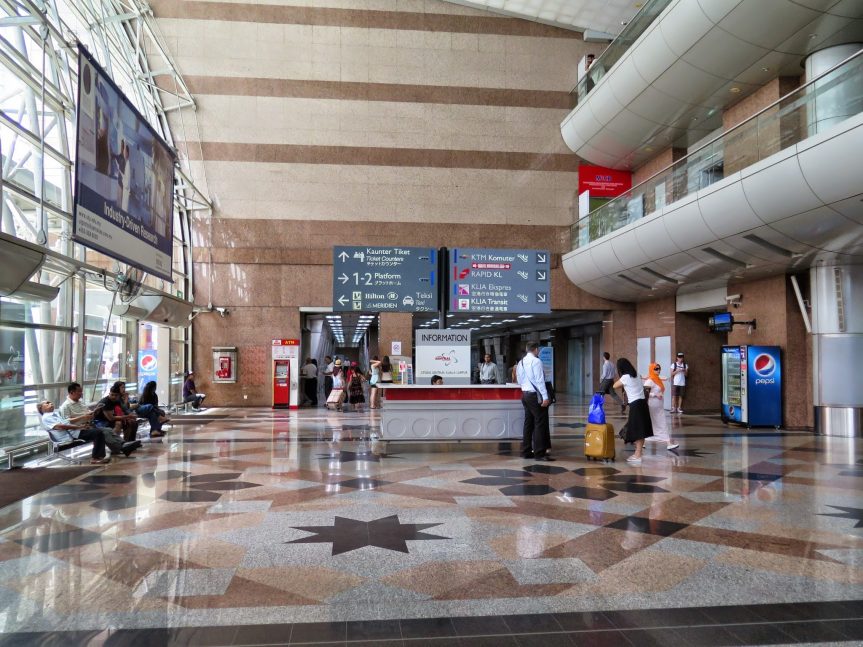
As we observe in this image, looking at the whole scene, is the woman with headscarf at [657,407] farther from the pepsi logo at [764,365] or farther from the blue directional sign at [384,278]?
the blue directional sign at [384,278]

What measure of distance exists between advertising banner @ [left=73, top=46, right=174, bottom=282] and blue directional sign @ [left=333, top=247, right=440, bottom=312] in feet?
13.7

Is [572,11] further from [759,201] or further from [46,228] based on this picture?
[46,228]

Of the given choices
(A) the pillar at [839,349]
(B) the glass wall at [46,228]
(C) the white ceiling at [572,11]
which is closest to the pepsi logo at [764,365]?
(A) the pillar at [839,349]

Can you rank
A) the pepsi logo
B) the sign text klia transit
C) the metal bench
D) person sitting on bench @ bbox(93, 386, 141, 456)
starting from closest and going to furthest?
the metal bench → person sitting on bench @ bbox(93, 386, 141, 456) → the pepsi logo → the sign text klia transit

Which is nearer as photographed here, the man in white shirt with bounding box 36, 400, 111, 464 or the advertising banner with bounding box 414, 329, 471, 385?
the man in white shirt with bounding box 36, 400, 111, 464

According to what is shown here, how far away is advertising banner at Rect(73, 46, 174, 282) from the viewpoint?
362 inches

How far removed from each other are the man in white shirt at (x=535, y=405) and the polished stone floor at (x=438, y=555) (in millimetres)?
694

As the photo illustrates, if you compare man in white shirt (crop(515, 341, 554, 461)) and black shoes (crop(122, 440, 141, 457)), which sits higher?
man in white shirt (crop(515, 341, 554, 461))

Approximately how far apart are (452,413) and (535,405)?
1666mm

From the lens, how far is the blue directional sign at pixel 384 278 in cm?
1593

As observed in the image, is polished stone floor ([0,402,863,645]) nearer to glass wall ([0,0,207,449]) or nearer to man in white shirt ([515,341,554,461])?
man in white shirt ([515,341,554,461])

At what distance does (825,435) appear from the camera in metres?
14.0

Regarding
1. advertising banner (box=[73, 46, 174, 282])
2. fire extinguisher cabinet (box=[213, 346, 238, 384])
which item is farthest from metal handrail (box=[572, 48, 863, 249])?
fire extinguisher cabinet (box=[213, 346, 238, 384])

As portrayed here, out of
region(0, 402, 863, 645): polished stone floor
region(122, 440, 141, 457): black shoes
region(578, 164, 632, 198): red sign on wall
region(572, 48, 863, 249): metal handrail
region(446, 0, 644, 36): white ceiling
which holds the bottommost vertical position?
region(0, 402, 863, 645): polished stone floor
